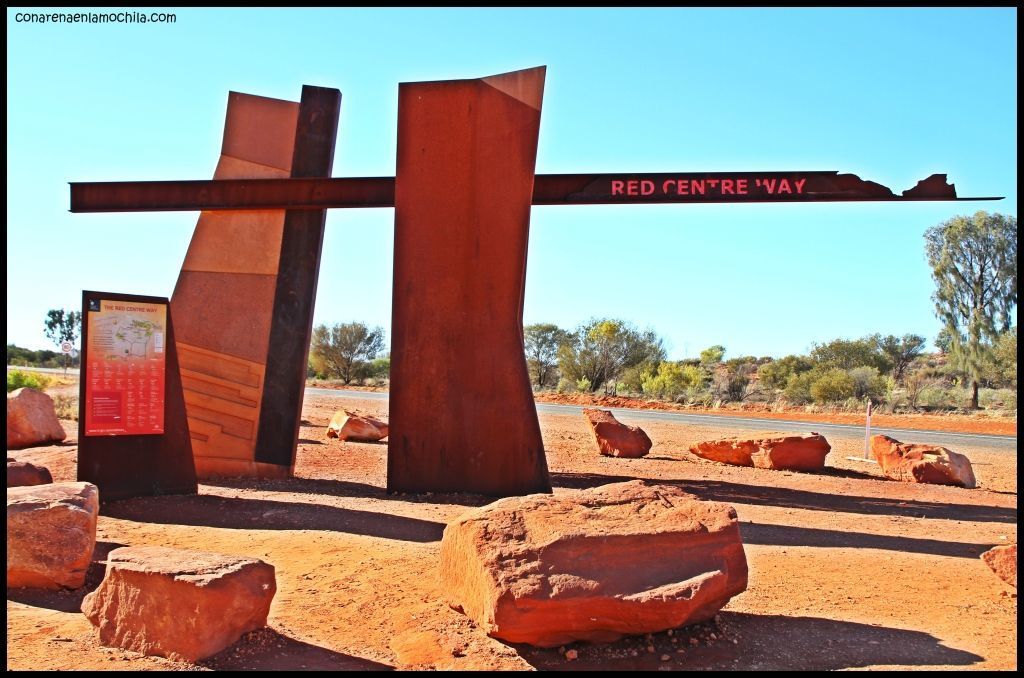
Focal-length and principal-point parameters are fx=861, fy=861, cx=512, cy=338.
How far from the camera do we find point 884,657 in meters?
4.57

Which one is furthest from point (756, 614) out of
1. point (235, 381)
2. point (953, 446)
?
point (953, 446)

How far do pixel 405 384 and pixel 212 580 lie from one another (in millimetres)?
5076

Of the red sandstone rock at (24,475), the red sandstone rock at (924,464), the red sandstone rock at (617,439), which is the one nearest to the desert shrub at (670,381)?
the red sandstone rock at (617,439)

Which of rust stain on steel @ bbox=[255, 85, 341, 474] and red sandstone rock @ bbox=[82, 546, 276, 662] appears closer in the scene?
red sandstone rock @ bbox=[82, 546, 276, 662]

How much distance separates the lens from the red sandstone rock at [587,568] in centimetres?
447

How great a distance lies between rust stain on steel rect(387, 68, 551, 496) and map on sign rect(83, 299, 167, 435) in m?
2.48

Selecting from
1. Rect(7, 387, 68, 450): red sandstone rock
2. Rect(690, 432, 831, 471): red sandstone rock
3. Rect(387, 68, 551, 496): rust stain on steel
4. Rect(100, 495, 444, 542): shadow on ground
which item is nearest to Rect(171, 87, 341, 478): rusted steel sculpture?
Rect(100, 495, 444, 542): shadow on ground

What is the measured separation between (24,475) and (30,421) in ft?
17.0

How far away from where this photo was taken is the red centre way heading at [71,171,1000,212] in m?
9.14

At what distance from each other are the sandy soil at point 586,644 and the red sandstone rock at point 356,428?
11.1ft

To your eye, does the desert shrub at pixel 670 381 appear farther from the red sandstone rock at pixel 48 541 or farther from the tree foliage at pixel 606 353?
the red sandstone rock at pixel 48 541

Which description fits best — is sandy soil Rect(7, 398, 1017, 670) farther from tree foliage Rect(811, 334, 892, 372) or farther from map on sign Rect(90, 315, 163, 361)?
tree foliage Rect(811, 334, 892, 372)

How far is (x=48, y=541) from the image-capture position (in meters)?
5.62

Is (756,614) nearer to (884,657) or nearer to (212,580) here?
(884,657)
